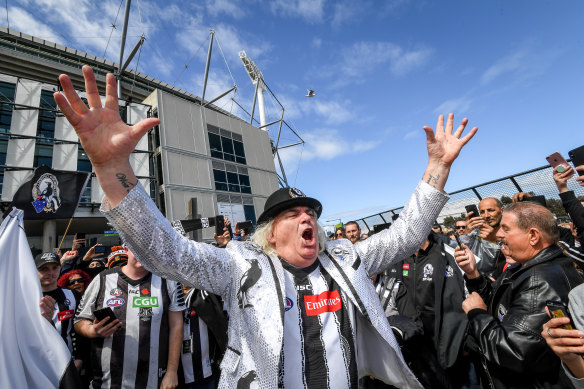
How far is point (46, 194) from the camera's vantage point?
184 inches

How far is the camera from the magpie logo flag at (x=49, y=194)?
4.43m

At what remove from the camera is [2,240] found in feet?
7.34

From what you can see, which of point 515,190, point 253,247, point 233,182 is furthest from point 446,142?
point 233,182

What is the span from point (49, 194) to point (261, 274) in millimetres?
4889

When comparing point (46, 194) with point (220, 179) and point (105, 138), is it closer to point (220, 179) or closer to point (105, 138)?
point (105, 138)

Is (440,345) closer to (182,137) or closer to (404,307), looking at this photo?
(404,307)

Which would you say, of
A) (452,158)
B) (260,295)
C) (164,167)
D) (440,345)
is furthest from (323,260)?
(164,167)

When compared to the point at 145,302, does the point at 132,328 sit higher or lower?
lower

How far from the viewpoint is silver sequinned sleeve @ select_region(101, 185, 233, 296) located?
1281 millimetres

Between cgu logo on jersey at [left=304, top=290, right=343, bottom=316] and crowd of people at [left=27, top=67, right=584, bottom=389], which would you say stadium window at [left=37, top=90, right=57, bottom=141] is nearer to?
crowd of people at [left=27, top=67, right=584, bottom=389]

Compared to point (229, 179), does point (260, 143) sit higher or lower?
higher

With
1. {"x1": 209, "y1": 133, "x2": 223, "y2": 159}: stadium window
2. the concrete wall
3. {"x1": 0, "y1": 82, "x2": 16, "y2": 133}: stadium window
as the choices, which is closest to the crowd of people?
the concrete wall

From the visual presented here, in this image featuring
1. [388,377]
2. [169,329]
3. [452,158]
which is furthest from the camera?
A: [169,329]

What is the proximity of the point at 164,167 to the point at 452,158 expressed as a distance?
851 inches
